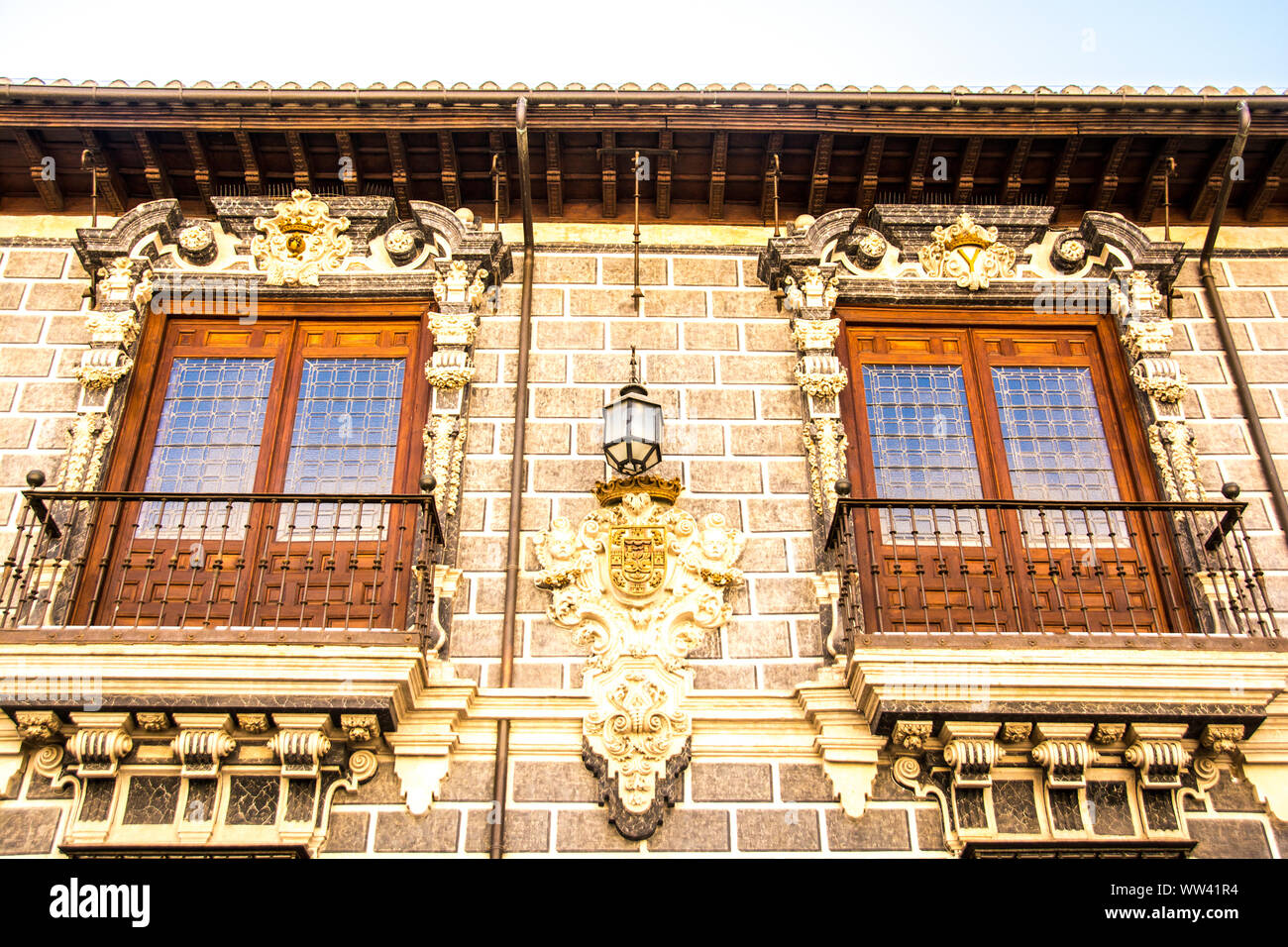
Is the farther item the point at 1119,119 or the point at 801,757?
the point at 1119,119

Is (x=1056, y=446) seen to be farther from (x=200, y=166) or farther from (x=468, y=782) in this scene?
(x=200, y=166)

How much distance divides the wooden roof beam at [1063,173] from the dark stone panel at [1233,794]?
14.2 ft

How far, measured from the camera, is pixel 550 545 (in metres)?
7.18

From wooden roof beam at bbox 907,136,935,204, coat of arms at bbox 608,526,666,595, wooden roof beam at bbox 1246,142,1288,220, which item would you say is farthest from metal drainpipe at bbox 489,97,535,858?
wooden roof beam at bbox 1246,142,1288,220

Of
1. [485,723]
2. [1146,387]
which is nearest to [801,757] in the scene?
[485,723]

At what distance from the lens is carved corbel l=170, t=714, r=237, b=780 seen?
6211mm

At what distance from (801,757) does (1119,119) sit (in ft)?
16.9

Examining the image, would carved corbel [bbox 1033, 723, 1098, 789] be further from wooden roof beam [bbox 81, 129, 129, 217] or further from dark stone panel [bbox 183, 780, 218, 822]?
wooden roof beam [bbox 81, 129, 129, 217]

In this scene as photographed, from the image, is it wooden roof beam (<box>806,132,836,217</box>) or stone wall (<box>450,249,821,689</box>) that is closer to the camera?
stone wall (<box>450,249,821,689</box>)

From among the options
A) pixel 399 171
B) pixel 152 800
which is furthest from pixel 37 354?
pixel 152 800

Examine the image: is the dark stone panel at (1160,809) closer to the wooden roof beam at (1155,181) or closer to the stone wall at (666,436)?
the stone wall at (666,436)

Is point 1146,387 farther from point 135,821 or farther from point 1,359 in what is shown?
point 1,359

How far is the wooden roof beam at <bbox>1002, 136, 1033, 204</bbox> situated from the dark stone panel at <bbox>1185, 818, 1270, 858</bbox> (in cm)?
458

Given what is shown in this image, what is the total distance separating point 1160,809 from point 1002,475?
226cm
